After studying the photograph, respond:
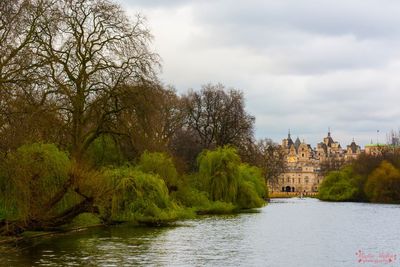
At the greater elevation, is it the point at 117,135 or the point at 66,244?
the point at 117,135

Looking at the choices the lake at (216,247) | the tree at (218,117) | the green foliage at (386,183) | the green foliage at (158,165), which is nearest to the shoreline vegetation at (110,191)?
the green foliage at (158,165)

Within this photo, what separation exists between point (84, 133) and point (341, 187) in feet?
197

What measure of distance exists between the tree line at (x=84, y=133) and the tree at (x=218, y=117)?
1440 cm

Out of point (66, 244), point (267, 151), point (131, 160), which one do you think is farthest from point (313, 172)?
point (66, 244)

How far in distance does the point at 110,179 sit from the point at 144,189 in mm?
2718

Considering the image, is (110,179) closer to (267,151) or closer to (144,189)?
(144,189)

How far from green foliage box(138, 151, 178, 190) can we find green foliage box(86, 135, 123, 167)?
54.2 inches

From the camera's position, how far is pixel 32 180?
23391mm

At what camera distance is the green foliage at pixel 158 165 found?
3584 cm

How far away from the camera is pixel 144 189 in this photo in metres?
32.3

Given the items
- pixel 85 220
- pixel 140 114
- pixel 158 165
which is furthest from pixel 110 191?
pixel 158 165

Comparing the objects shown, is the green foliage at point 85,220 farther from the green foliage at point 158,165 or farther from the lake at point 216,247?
the green foliage at point 158,165

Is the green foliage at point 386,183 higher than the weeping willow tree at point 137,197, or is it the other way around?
the green foliage at point 386,183

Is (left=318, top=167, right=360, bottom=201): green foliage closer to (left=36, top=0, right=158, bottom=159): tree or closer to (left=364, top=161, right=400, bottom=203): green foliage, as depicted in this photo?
(left=364, top=161, right=400, bottom=203): green foliage
